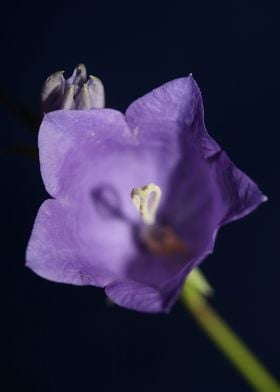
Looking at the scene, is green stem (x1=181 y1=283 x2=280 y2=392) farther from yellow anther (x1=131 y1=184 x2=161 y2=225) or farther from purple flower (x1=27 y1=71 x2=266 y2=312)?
yellow anther (x1=131 y1=184 x2=161 y2=225)

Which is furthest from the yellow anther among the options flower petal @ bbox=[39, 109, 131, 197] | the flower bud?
the flower bud

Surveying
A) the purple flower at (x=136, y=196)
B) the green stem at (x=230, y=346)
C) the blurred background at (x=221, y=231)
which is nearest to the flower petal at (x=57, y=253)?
the purple flower at (x=136, y=196)

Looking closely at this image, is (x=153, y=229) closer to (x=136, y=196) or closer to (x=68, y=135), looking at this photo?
(x=136, y=196)

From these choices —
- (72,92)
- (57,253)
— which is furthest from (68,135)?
(57,253)

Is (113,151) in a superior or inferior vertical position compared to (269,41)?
inferior

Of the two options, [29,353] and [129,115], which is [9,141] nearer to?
[29,353]

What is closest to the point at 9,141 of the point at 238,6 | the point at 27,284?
the point at 27,284
